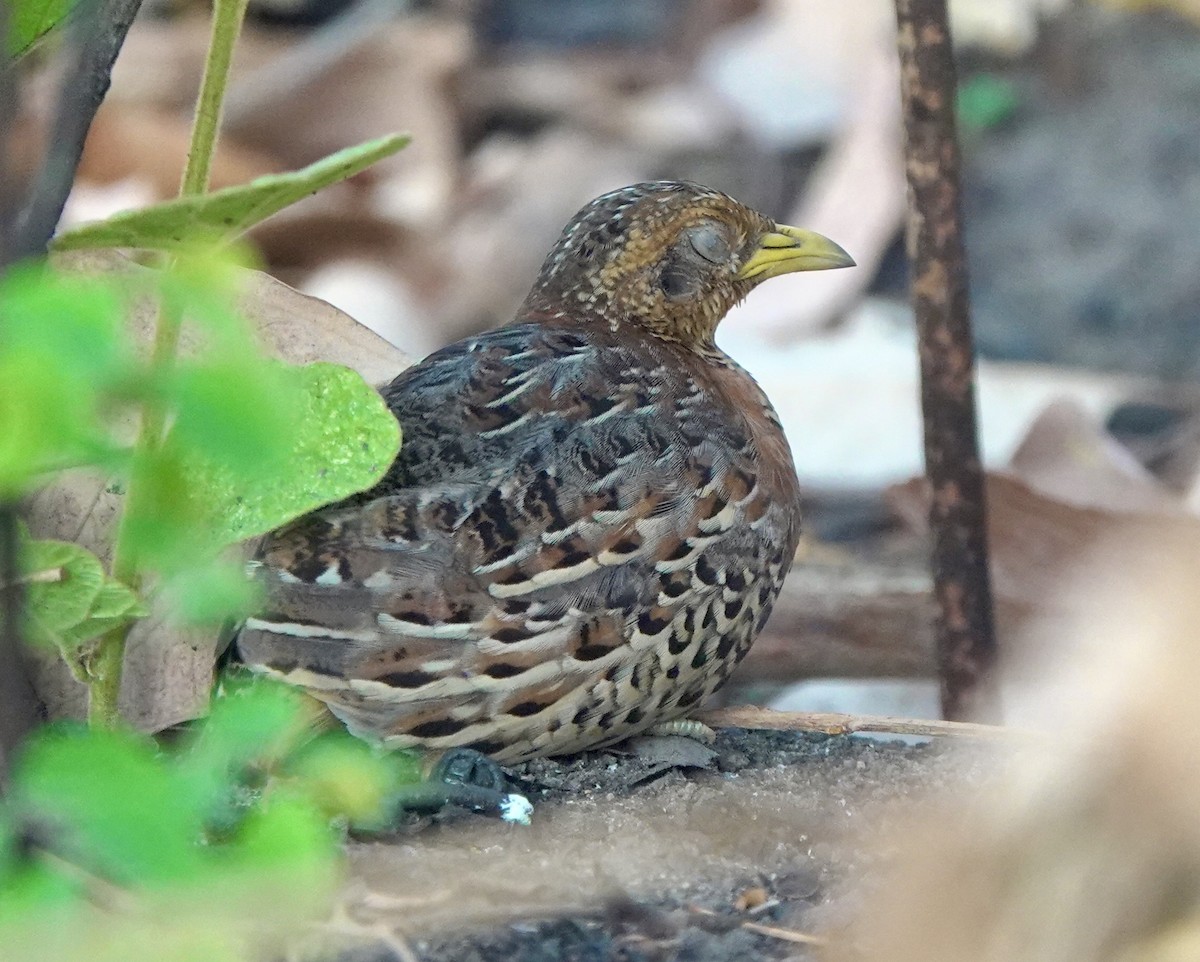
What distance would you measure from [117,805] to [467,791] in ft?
3.71

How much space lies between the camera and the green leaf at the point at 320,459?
2297 millimetres

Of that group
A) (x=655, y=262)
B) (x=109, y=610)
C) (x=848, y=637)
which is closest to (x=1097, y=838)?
(x=109, y=610)

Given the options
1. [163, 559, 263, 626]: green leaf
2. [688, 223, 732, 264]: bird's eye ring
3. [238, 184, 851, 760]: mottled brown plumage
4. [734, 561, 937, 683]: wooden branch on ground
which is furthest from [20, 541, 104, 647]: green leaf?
[734, 561, 937, 683]: wooden branch on ground

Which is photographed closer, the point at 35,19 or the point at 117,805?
the point at 117,805

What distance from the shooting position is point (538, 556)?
101 inches

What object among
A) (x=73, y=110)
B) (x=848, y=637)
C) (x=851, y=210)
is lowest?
(x=848, y=637)

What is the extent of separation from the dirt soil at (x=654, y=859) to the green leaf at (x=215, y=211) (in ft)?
2.67

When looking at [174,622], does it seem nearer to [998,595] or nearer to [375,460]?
[375,460]

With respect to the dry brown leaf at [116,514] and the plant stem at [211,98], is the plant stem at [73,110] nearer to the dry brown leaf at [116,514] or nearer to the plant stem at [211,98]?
the plant stem at [211,98]

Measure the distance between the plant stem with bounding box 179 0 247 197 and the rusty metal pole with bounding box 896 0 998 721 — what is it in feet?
4.52

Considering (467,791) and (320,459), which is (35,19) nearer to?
(320,459)

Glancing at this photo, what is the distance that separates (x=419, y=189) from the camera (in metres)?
8.45

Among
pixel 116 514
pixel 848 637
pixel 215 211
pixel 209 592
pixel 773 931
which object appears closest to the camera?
pixel 209 592

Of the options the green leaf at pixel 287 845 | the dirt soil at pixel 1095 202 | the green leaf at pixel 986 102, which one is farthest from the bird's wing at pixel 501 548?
the green leaf at pixel 986 102
